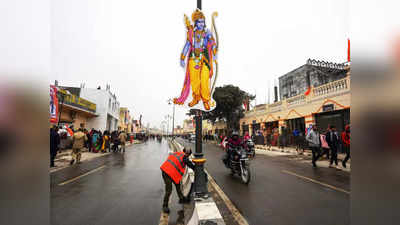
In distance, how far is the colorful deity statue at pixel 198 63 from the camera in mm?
4059

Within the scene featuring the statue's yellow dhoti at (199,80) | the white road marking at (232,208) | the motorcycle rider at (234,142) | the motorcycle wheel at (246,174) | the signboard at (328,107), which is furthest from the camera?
the signboard at (328,107)

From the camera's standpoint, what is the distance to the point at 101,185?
5277mm

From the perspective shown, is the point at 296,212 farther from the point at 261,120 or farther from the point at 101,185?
the point at 261,120

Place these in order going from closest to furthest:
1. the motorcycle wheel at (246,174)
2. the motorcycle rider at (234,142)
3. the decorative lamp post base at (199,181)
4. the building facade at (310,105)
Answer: the decorative lamp post base at (199,181) < the motorcycle wheel at (246,174) < the motorcycle rider at (234,142) < the building facade at (310,105)

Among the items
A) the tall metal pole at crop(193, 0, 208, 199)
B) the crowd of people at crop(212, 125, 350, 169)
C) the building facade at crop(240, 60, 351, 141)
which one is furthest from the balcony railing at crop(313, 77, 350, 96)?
the tall metal pole at crop(193, 0, 208, 199)

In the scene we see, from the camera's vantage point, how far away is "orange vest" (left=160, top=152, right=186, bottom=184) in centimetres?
361

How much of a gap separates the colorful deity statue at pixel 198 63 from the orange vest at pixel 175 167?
1.19 metres

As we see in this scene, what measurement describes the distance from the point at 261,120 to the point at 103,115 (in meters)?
21.9

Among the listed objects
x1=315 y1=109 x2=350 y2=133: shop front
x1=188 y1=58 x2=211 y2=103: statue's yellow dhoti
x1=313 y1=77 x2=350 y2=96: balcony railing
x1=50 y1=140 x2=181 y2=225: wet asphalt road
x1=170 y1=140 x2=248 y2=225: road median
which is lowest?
x1=50 y1=140 x2=181 y2=225: wet asphalt road

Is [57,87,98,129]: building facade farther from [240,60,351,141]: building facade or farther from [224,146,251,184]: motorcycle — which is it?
[240,60,351,141]: building facade

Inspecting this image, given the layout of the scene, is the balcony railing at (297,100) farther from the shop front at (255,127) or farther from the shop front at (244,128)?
the shop front at (244,128)

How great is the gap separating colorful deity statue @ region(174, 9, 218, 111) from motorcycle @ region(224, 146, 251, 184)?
2.18m

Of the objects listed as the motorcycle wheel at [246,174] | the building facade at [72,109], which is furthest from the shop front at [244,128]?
the motorcycle wheel at [246,174]
